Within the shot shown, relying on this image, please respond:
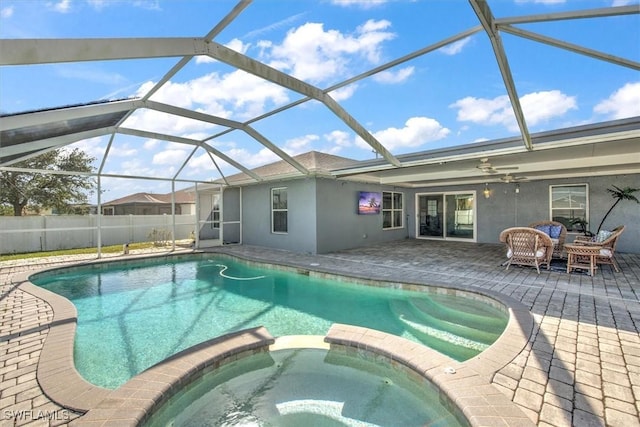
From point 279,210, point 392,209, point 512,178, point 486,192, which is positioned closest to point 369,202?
point 392,209

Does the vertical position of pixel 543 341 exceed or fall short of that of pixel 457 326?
it exceeds it

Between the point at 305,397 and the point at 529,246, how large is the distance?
6.35 m

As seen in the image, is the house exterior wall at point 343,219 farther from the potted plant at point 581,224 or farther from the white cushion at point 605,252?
the white cushion at point 605,252

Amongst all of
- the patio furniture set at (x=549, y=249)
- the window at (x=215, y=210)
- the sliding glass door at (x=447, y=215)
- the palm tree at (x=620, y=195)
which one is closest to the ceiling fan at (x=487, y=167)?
the patio furniture set at (x=549, y=249)

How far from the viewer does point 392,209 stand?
43.1 feet

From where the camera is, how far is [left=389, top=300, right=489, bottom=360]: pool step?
3.77 meters

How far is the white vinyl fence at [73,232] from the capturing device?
38.4 ft

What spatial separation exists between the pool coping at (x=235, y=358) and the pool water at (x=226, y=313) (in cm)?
44

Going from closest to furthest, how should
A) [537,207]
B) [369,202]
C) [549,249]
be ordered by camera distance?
[549,249] < [537,207] < [369,202]

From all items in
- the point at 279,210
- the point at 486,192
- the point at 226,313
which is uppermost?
the point at 486,192

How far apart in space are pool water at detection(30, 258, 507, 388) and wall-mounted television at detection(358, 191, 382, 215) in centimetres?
445

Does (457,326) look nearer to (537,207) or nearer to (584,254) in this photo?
(584,254)

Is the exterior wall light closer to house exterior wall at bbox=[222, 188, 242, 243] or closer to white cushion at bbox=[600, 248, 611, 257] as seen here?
white cushion at bbox=[600, 248, 611, 257]

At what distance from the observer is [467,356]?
143 inches
